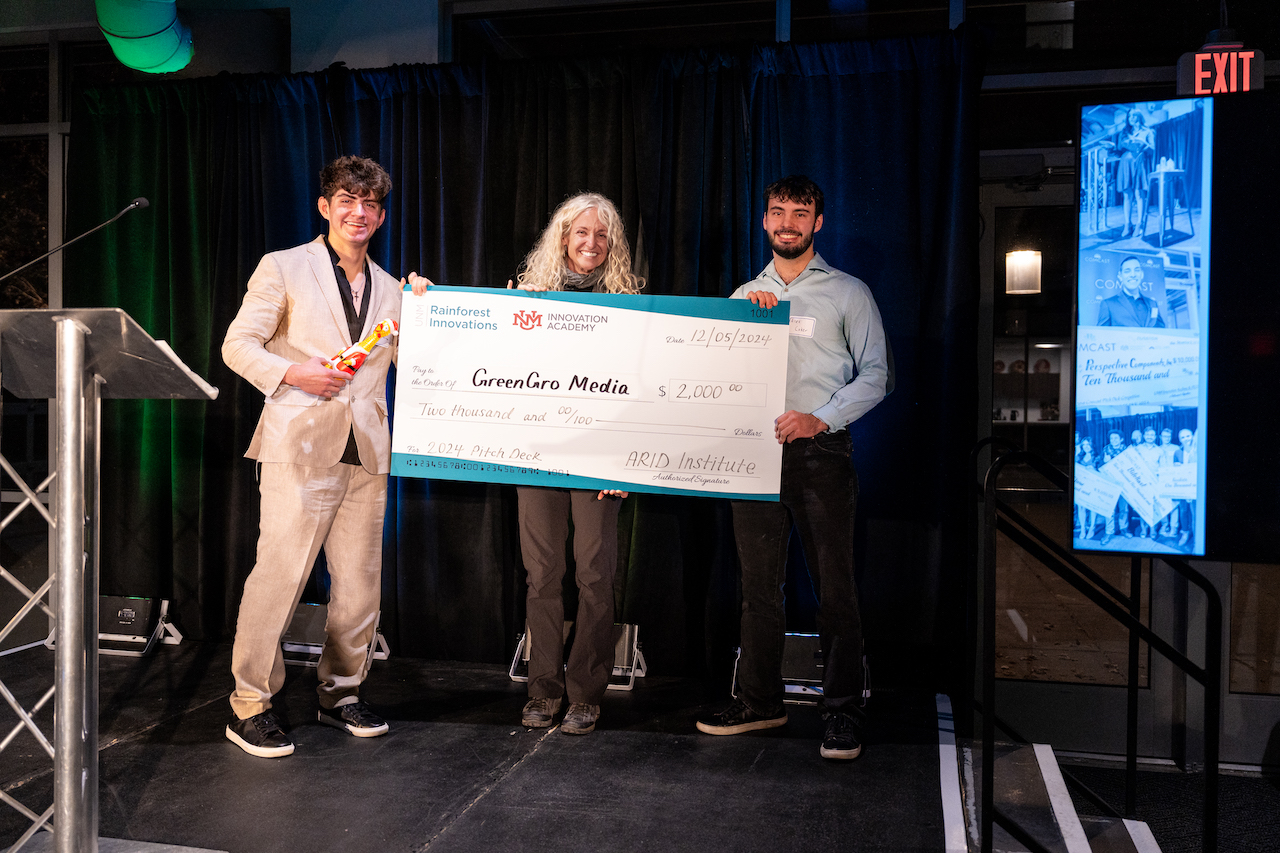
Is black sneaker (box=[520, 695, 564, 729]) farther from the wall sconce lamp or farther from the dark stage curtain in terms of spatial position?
the wall sconce lamp

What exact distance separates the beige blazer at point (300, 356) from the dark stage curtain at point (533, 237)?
0.95 metres

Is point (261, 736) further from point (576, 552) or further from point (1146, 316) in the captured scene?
point (1146, 316)

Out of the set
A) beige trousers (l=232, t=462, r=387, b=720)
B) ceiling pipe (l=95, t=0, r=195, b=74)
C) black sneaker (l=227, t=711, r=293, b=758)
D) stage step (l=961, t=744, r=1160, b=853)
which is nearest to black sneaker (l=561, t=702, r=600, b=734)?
beige trousers (l=232, t=462, r=387, b=720)

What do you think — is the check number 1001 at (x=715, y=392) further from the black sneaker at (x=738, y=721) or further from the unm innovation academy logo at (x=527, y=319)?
the black sneaker at (x=738, y=721)

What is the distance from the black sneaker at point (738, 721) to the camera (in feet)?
9.82

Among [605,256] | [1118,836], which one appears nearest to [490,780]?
[605,256]

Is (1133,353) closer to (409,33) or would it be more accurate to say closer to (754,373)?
(754,373)

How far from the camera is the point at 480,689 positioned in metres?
3.50

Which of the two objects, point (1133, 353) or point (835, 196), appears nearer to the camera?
point (1133, 353)

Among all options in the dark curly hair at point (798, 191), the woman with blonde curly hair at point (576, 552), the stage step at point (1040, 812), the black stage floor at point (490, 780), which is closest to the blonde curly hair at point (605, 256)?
the woman with blonde curly hair at point (576, 552)

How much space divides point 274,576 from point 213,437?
5.28 ft

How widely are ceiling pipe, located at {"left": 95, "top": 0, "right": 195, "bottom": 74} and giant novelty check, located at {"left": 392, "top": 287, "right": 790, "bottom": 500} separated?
194cm

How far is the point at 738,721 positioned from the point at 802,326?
132 centimetres

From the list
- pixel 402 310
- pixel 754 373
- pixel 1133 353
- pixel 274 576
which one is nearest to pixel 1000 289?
pixel 754 373
